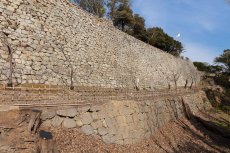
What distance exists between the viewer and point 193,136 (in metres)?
14.5

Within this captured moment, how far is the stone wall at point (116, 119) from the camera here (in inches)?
302

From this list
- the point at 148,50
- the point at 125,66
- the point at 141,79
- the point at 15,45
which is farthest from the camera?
the point at 148,50

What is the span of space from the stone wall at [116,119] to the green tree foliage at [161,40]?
23.6 metres

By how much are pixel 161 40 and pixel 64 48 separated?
26.9 metres

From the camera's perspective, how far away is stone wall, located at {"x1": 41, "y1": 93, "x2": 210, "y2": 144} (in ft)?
25.2

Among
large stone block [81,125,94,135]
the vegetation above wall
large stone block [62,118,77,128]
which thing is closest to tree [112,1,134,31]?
the vegetation above wall

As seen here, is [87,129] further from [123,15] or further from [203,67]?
[203,67]

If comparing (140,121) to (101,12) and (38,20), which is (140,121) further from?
(101,12)

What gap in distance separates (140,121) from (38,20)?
7273 mm

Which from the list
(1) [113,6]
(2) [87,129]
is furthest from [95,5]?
(2) [87,129]

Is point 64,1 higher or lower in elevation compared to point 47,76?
higher

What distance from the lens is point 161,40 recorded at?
39062mm

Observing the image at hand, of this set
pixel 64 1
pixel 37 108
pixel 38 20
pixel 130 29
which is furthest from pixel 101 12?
pixel 37 108

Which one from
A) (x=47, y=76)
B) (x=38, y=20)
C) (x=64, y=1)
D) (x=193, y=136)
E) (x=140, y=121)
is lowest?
(x=193, y=136)
